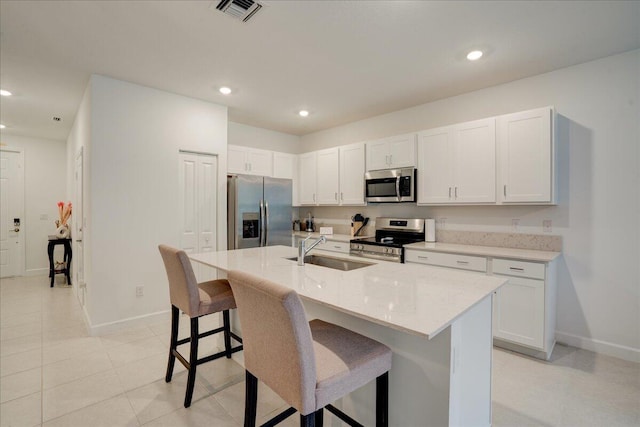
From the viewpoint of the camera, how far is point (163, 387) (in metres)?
2.25

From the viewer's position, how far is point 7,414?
196cm

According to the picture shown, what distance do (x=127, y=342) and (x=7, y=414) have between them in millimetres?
1055

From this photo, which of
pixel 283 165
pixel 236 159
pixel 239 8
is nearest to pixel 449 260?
pixel 239 8

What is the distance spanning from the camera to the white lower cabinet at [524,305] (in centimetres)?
263

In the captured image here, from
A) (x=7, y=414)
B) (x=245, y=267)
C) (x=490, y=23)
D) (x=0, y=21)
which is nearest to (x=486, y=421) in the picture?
(x=245, y=267)

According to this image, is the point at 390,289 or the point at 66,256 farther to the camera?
the point at 66,256

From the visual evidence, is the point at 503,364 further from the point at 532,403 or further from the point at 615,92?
the point at 615,92

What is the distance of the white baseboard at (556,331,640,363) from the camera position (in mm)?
2646

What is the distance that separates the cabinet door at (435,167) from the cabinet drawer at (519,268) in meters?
0.91

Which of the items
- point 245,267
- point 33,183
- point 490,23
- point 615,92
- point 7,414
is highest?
point 490,23

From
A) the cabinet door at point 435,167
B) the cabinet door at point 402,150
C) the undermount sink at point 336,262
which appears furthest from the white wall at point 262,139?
the undermount sink at point 336,262

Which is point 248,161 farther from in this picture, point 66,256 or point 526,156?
point 66,256

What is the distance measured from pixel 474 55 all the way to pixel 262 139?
3482 mm

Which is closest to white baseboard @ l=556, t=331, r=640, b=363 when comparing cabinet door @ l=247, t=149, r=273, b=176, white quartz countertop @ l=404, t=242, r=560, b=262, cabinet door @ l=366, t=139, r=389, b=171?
white quartz countertop @ l=404, t=242, r=560, b=262
